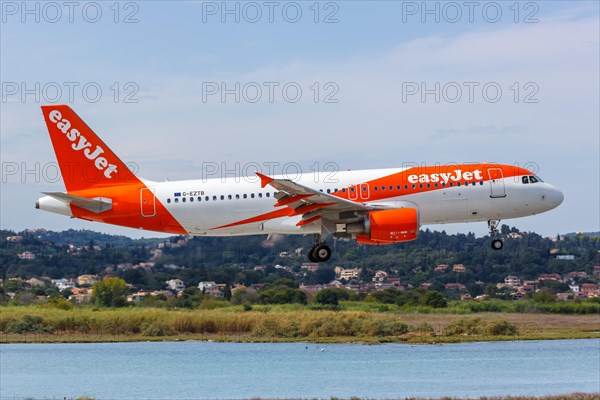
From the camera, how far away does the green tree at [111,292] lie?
128 meters

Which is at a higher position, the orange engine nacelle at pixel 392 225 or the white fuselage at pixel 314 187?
the white fuselage at pixel 314 187

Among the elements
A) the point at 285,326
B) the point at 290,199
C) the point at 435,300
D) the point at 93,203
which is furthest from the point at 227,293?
the point at 290,199

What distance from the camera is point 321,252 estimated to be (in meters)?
56.8

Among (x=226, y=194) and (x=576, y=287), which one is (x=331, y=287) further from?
(x=226, y=194)

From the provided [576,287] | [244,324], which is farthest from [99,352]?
[576,287]

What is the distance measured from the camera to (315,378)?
348 ft

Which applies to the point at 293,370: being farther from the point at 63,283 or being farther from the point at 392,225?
the point at 392,225

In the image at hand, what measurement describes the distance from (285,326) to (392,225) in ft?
262

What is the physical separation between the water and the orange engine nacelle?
1441 inches

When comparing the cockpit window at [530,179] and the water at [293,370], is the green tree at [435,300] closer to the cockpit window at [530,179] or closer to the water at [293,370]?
the water at [293,370]

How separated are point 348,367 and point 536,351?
21.8 m

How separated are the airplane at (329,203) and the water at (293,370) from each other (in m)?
34.9

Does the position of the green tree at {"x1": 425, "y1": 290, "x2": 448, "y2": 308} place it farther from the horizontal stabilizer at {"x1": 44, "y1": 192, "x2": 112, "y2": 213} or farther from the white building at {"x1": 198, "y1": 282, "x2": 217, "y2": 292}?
the horizontal stabilizer at {"x1": 44, "y1": 192, "x2": 112, "y2": 213}

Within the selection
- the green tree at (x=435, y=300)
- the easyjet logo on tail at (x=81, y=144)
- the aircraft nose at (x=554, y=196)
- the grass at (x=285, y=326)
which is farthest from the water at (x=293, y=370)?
the easyjet logo on tail at (x=81, y=144)
